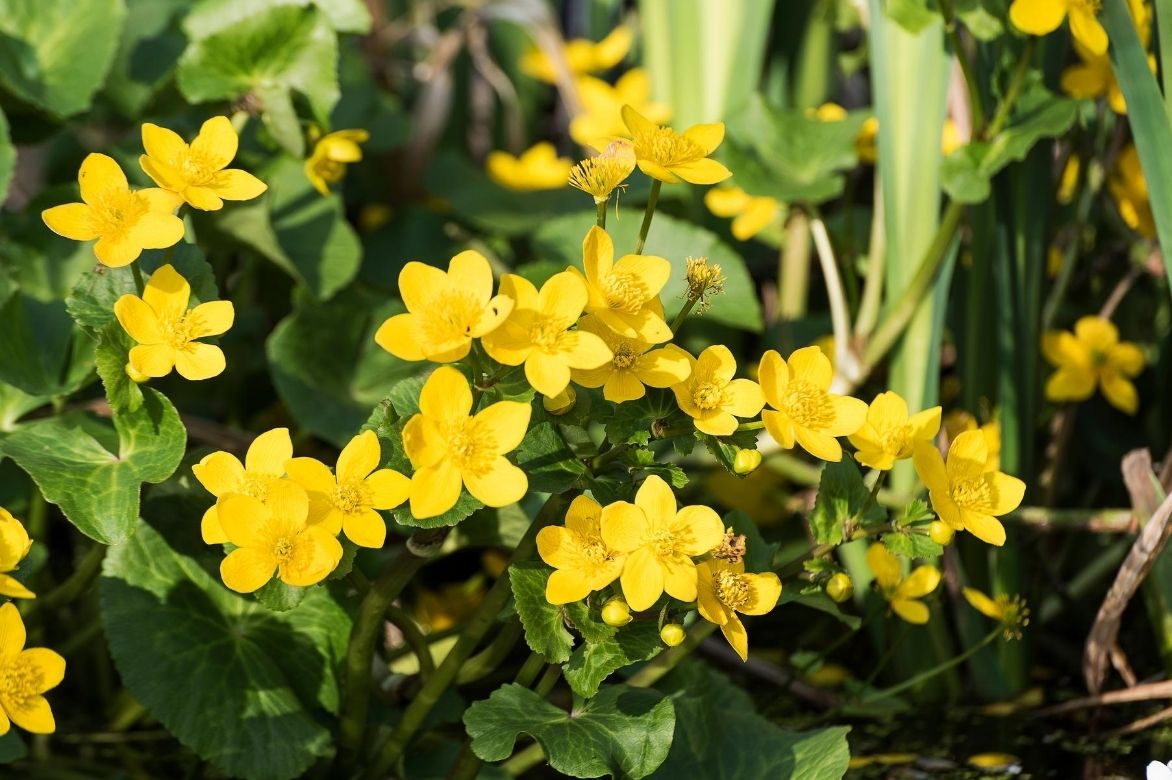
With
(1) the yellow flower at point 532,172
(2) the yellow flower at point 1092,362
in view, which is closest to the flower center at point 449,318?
(2) the yellow flower at point 1092,362

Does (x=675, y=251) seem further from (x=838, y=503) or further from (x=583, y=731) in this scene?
(x=583, y=731)

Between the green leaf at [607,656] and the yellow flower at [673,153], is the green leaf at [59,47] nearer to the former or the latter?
the yellow flower at [673,153]

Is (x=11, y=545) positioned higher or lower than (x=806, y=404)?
lower

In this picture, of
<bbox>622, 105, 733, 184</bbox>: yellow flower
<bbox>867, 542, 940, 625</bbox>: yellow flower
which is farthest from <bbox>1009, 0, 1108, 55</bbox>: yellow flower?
<bbox>867, 542, 940, 625</bbox>: yellow flower

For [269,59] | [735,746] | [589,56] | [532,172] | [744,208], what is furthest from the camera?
[589,56]

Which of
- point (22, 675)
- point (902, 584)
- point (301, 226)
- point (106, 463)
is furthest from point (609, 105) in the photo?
point (22, 675)
